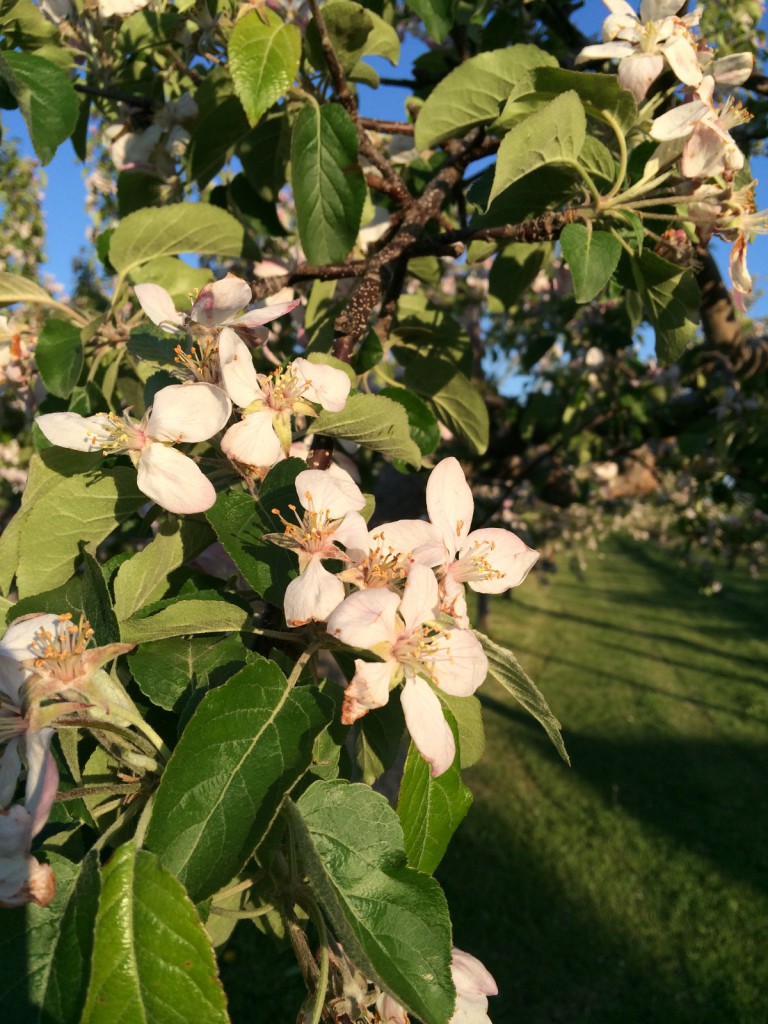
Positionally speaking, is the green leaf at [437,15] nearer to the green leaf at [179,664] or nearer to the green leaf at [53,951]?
the green leaf at [179,664]

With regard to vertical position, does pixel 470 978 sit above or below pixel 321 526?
below

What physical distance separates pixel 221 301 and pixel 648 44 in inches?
37.5

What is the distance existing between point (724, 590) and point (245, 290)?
2036 centimetres

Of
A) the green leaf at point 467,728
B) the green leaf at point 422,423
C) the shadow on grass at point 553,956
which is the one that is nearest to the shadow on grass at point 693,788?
the shadow on grass at point 553,956

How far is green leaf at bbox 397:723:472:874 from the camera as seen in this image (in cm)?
85

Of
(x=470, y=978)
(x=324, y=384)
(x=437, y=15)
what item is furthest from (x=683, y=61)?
(x=470, y=978)

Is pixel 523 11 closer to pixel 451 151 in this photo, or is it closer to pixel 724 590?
pixel 451 151

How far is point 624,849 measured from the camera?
671 centimetres

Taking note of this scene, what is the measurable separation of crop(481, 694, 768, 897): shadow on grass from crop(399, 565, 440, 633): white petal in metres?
6.88

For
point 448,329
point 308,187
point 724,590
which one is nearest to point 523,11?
point 448,329

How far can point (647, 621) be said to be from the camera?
53.1 feet

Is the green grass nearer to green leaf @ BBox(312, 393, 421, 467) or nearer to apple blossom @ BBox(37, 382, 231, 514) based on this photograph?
green leaf @ BBox(312, 393, 421, 467)

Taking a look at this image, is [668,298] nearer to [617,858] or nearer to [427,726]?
[427,726]

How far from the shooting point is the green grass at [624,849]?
4.99m
